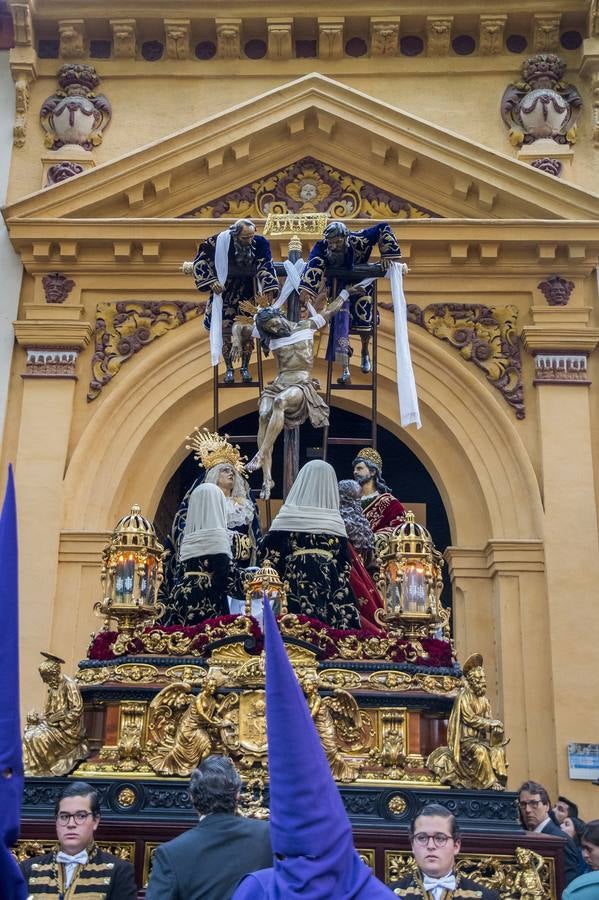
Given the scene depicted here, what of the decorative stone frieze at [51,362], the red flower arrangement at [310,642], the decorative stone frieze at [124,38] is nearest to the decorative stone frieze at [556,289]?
the decorative stone frieze at [51,362]

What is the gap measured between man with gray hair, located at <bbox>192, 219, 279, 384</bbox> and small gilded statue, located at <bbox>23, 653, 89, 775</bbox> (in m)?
2.57

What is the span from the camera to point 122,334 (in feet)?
40.3

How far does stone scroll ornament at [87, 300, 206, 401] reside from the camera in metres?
12.2

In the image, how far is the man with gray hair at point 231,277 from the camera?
752cm

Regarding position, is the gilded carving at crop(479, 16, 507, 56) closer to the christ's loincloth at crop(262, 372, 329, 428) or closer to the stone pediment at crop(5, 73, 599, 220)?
the stone pediment at crop(5, 73, 599, 220)

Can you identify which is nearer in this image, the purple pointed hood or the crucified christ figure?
the purple pointed hood

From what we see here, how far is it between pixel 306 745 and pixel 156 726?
2844 mm

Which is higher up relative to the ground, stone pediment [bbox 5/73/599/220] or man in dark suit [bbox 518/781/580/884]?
stone pediment [bbox 5/73/599/220]

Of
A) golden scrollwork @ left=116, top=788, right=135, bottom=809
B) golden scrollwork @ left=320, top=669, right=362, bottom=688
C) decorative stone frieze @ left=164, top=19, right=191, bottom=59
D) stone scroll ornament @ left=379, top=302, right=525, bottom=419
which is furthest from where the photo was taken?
decorative stone frieze @ left=164, top=19, right=191, bottom=59

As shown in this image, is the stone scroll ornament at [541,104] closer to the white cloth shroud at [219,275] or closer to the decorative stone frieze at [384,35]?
the decorative stone frieze at [384,35]

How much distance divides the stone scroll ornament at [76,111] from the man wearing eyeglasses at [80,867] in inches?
400

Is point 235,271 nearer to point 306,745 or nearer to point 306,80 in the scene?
point 306,745

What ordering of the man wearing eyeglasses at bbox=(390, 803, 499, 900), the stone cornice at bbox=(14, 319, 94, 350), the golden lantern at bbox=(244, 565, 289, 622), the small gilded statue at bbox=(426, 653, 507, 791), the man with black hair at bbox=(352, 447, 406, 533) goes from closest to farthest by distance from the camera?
the man wearing eyeglasses at bbox=(390, 803, 499, 900)
the small gilded statue at bbox=(426, 653, 507, 791)
the golden lantern at bbox=(244, 565, 289, 622)
the man with black hair at bbox=(352, 447, 406, 533)
the stone cornice at bbox=(14, 319, 94, 350)

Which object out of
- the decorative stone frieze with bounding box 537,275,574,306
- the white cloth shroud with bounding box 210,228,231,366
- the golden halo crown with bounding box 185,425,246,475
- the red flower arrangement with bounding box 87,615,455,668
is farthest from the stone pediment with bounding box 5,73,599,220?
the red flower arrangement with bounding box 87,615,455,668
